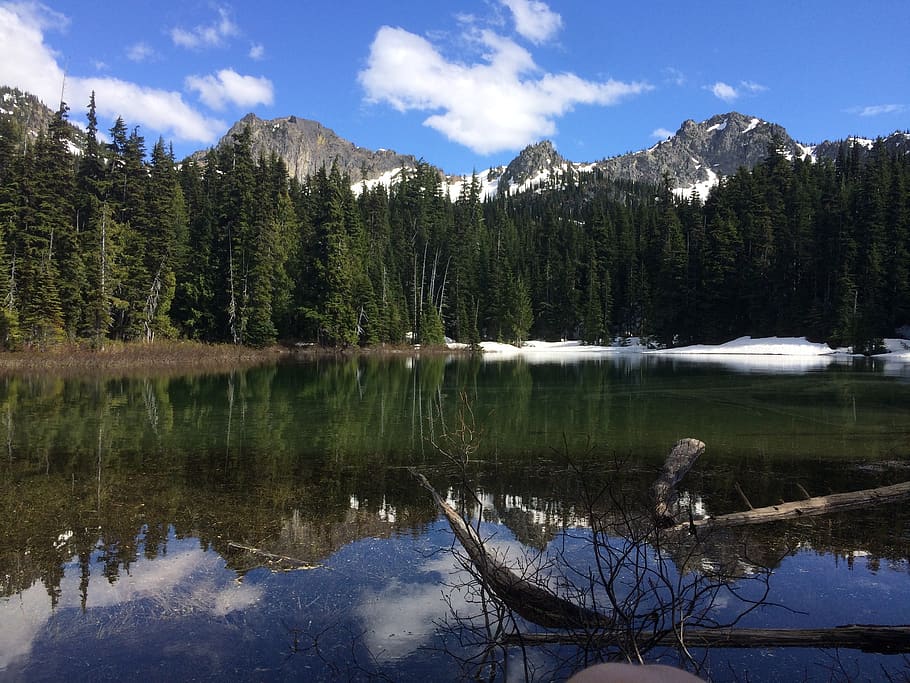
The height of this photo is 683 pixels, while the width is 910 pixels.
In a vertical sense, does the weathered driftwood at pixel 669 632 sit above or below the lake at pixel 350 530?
above

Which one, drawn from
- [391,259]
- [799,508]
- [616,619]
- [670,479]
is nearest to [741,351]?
[391,259]

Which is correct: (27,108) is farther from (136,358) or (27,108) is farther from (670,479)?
(670,479)

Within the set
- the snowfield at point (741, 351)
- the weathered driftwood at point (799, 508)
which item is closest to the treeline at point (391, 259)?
the snowfield at point (741, 351)

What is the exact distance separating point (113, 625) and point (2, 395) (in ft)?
65.4

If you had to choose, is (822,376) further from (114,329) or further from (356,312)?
(114,329)

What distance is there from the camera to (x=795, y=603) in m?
5.21

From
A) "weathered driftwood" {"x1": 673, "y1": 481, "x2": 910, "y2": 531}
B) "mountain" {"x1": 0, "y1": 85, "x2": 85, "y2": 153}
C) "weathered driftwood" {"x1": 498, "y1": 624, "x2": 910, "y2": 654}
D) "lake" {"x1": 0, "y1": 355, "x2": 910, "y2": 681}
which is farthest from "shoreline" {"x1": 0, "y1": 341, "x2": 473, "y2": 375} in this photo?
"mountain" {"x1": 0, "y1": 85, "x2": 85, "y2": 153}

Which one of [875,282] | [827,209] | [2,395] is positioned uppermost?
[827,209]

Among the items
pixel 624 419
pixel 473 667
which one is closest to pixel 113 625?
pixel 473 667

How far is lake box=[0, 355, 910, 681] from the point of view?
4461mm

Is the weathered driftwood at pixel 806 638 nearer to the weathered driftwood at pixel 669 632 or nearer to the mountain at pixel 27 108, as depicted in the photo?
the weathered driftwood at pixel 669 632

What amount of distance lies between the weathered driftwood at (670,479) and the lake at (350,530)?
0.31 m

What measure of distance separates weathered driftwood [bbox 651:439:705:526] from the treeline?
39.0m

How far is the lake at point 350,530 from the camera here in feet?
14.6
